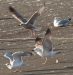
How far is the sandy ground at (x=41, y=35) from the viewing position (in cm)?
1209

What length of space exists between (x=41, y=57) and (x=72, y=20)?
12.9 feet

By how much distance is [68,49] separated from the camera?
1351 cm

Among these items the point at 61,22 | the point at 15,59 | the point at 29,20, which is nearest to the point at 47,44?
the point at 15,59

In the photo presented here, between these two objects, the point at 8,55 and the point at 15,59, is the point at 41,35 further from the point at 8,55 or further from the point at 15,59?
the point at 15,59

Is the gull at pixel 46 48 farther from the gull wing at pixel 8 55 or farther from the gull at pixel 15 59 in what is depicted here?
the gull wing at pixel 8 55

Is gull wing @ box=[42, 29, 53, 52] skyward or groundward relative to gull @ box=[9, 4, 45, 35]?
skyward

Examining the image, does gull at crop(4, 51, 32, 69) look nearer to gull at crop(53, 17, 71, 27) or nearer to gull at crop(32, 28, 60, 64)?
gull at crop(32, 28, 60, 64)

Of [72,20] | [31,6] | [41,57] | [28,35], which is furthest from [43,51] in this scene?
[31,6]

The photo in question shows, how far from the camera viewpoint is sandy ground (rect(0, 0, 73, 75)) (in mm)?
12086

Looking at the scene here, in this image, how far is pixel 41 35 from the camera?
49.6ft

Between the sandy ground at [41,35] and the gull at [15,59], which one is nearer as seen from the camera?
the sandy ground at [41,35]

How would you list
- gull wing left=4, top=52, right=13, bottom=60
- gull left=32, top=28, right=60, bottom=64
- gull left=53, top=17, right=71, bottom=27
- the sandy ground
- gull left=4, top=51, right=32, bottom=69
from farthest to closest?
1. gull left=53, top=17, right=71, bottom=27
2. gull left=32, top=28, right=60, bottom=64
3. gull wing left=4, top=52, right=13, bottom=60
4. gull left=4, top=51, right=32, bottom=69
5. the sandy ground

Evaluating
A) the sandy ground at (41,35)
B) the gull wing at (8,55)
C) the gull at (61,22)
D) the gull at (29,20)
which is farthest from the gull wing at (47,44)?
the gull at (61,22)

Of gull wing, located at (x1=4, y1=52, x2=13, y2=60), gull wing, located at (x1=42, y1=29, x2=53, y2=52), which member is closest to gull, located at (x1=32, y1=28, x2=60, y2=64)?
gull wing, located at (x1=42, y1=29, x2=53, y2=52)
